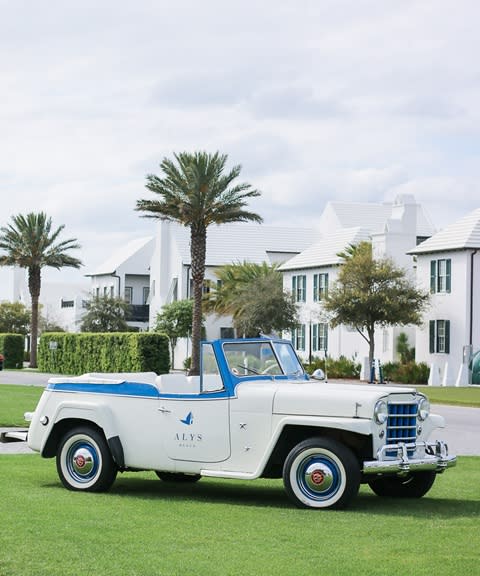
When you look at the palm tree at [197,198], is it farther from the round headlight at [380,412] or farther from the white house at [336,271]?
the round headlight at [380,412]

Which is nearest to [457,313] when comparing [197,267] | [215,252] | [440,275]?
[440,275]

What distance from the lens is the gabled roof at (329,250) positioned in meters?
69.1

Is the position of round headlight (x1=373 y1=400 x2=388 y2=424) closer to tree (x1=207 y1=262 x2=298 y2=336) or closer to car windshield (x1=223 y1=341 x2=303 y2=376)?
car windshield (x1=223 y1=341 x2=303 y2=376)

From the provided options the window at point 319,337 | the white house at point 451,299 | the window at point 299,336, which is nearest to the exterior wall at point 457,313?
the white house at point 451,299

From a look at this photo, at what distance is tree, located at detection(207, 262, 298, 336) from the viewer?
69250mm

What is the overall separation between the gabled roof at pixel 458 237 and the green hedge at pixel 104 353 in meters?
13.9

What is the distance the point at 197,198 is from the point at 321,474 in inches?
1628

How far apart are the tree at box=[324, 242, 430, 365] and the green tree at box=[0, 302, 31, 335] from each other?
5043 centimetres

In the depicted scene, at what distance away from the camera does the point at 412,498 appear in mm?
12297

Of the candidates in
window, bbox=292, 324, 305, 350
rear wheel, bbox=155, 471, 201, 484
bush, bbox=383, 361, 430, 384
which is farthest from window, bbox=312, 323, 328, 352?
rear wheel, bbox=155, 471, 201, 484

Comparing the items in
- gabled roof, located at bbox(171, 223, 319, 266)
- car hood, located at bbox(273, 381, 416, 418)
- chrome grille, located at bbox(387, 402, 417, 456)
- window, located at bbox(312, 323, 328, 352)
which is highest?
gabled roof, located at bbox(171, 223, 319, 266)

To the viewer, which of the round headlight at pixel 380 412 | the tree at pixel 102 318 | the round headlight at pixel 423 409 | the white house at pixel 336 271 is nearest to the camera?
the round headlight at pixel 380 412

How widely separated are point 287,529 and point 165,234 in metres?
80.1

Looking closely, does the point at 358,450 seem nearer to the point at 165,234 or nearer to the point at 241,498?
the point at 241,498
